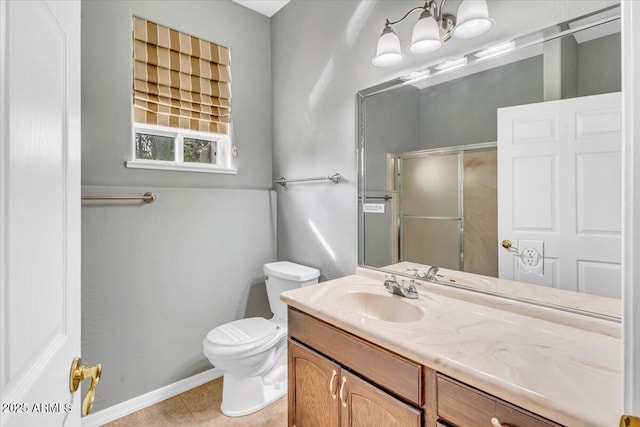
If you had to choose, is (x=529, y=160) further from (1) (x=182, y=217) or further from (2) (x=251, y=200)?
(1) (x=182, y=217)

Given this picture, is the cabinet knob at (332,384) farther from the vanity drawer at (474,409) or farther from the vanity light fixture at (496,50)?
the vanity light fixture at (496,50)

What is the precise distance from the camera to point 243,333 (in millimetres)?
1799

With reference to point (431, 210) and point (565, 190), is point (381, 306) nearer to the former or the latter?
point (431, 210)

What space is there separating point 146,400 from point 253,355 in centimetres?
77

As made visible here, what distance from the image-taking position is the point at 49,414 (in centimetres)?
53

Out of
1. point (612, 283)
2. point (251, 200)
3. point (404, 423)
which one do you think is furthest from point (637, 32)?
point (251, 200)

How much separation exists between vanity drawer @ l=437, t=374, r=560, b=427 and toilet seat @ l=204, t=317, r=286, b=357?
110cm

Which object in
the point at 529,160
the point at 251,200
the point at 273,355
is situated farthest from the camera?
the point at 251,200

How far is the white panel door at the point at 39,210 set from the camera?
418 millimetres

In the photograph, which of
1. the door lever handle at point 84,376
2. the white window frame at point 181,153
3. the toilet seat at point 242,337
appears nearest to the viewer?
the door lever handle at point 84,376

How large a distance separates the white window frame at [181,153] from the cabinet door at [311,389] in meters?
1.29

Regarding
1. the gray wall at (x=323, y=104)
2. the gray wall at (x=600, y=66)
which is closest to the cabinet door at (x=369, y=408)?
the gray wall at (x=323, y=104)

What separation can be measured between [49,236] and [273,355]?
1547 mm

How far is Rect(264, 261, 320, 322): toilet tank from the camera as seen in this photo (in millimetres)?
1960
